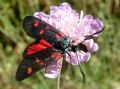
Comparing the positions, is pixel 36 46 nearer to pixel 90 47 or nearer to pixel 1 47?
pixel 90 47

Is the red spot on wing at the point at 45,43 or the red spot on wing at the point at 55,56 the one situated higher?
the red spot on wing at the point at 45,43

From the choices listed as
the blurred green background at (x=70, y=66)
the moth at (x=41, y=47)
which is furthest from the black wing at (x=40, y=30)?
the blurred green background at (x=70, y=66)

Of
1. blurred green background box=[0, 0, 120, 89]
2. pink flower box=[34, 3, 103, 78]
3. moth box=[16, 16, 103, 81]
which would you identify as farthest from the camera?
blurred green background box=[0, 0, 120, 89]

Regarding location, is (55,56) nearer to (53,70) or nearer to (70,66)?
(53,70)

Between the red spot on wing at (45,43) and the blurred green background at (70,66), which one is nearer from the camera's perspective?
the red spot on wing at (45,43)

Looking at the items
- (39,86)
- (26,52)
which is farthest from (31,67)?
(39,86)

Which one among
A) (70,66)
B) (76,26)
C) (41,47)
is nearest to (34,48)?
(41,47)

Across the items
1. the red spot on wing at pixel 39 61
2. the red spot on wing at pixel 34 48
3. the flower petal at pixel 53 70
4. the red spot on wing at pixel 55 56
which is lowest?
the flower petal at pixel 53 70

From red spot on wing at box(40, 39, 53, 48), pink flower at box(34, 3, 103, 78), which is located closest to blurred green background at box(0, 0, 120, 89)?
pink flower at box(34, 3, 103, 78)

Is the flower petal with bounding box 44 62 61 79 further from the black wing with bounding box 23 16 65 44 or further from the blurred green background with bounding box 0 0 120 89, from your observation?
Answer: the blurred green background with bounding box 0 0 120 89

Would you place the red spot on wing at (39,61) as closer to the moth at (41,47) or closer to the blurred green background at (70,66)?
the moth at (41,47)
